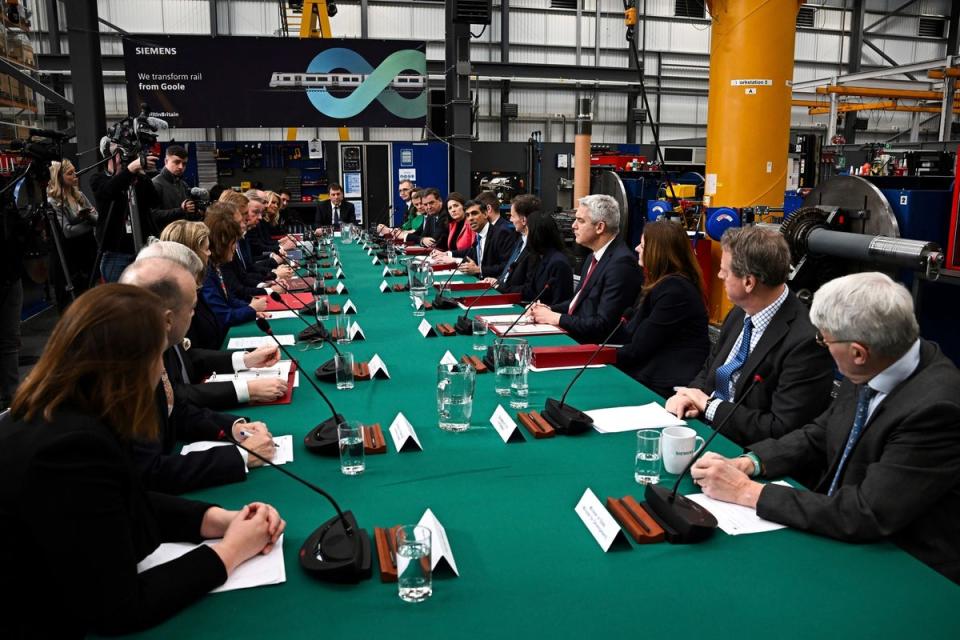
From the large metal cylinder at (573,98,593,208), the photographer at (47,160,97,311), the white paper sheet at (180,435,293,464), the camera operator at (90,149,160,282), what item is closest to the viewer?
the white paper sheet at (180,435,293,464)

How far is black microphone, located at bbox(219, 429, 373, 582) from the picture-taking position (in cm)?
117

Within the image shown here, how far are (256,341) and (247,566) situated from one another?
6.42 ft

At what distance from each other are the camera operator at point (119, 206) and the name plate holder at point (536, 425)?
352 cm

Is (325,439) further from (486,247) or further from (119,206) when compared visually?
(486,247)

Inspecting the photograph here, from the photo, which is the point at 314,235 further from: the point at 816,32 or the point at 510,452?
the point at 816,32

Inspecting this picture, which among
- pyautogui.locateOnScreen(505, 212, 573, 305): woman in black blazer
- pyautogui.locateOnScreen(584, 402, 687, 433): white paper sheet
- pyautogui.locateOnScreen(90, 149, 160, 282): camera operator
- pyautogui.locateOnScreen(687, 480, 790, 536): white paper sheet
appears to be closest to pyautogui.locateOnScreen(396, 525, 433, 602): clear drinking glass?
pyautogui.locateOnScreen(687, 480, 790, 536): white paper sheet

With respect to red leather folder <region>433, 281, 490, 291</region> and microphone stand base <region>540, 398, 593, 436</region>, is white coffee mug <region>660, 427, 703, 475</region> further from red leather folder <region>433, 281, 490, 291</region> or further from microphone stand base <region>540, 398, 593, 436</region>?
red leather folder <region>433, 281, 490, 291</region>

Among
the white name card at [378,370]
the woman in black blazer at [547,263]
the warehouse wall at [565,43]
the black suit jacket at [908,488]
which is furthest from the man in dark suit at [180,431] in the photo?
the warehouse wall at [565,43]

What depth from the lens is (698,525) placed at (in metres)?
1.29

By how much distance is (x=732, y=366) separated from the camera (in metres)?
2.28

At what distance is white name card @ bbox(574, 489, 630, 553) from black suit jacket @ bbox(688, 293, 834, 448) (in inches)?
27.5

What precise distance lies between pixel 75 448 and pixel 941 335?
415cm

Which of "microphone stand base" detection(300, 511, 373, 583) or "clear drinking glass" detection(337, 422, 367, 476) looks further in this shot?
"clear drinking glass" detection(337, 422, 367, 476)

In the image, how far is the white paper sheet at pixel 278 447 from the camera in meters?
1.70
